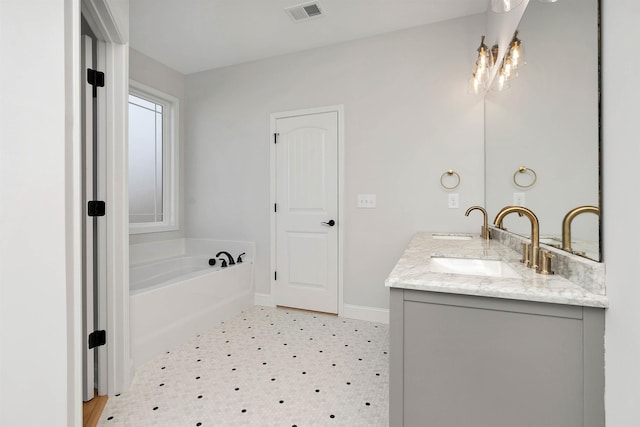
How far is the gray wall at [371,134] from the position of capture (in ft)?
8.09

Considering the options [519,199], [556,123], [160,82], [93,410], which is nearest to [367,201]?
[519,199]

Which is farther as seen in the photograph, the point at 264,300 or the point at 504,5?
the point at 264,300

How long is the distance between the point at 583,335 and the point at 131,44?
12.4 feet

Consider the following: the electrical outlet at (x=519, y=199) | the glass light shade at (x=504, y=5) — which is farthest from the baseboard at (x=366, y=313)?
the glass light shade at (x=504, y=5)

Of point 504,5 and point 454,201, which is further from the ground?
point 504,5

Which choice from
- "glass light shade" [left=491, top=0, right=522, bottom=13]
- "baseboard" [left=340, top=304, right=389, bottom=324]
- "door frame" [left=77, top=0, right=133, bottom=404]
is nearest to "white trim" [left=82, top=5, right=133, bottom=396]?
"door frame" [left=77, top=0, right=133, bottom=404]

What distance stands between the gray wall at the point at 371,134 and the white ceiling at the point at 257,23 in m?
0.12

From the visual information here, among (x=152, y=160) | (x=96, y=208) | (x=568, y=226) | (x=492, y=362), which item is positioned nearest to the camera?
(x=492, y=362)

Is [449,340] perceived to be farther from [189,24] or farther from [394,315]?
[189,24]

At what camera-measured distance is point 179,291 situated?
2.29m

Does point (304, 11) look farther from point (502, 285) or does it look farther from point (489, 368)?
point (489, 368)

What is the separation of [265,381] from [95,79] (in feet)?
6.36

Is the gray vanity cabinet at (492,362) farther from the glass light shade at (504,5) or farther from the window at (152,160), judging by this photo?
the window at (152,160)

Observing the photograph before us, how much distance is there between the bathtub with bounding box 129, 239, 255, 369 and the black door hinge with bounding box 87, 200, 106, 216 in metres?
0.63
